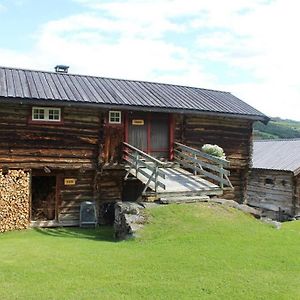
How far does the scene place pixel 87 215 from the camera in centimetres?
2053

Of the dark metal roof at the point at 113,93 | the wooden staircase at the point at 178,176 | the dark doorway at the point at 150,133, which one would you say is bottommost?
the wooden staircase at the point at 178,176

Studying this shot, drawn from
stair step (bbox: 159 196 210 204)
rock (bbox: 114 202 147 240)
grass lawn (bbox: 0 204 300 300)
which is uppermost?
stair step (bbox: 159 196 210 204)

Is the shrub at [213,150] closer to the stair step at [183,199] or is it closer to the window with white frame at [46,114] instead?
the stair step at [183,199]

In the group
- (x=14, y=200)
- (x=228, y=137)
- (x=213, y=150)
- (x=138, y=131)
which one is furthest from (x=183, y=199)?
(x=228, y=137)

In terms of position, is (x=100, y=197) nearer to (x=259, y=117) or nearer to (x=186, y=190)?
(x=186, y=190)

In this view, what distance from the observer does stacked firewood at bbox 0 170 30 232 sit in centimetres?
1861

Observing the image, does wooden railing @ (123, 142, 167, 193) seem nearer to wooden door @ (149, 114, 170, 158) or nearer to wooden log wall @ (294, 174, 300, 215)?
wooden door @ (149, 114, 170, 158)

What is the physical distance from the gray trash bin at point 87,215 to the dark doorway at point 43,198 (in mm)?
1481

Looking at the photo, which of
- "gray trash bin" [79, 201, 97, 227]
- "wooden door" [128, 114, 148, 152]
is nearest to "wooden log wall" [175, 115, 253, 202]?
"wooden door" [128, 114, 148, 152]

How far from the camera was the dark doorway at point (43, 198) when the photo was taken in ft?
68.5

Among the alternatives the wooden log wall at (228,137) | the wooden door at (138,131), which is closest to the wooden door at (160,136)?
the wooden door at (138,131)

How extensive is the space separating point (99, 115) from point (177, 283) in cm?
1177

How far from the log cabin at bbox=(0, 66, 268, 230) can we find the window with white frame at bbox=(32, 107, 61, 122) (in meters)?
0.04

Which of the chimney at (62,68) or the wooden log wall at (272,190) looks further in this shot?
the wooden log wall at (272,190)
